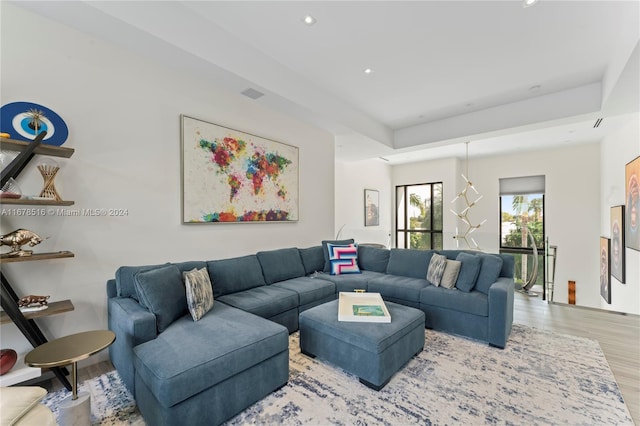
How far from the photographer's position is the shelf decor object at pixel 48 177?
2.15 m

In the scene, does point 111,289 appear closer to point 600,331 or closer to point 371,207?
point 600,331

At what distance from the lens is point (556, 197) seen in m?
6.24

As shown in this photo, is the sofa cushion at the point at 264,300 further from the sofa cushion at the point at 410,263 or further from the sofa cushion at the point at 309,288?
the sofa cushion at the point at 410,263

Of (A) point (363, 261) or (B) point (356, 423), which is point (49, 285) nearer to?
(B) point (356, 423)

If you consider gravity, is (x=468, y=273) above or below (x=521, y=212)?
below

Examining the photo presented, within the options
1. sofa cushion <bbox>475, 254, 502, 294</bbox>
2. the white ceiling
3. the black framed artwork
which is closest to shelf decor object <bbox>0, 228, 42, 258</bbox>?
the white ceiling

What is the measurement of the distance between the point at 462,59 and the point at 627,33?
130 centimetres

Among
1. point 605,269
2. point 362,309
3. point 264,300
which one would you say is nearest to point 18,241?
point 264,300

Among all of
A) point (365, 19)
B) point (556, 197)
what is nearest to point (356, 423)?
point (365, 19)

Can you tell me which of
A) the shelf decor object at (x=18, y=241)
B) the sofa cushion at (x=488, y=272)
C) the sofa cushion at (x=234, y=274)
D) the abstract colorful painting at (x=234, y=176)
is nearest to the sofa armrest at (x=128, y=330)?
the shelf decor object at (x=18, y=241)

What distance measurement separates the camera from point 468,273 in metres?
3.22

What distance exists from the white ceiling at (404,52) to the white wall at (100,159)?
223mm

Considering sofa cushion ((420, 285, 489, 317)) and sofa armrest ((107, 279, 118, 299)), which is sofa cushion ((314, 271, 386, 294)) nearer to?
sofa cushion ((420, 285, 489, 317))

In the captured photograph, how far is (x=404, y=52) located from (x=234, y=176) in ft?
7.90
